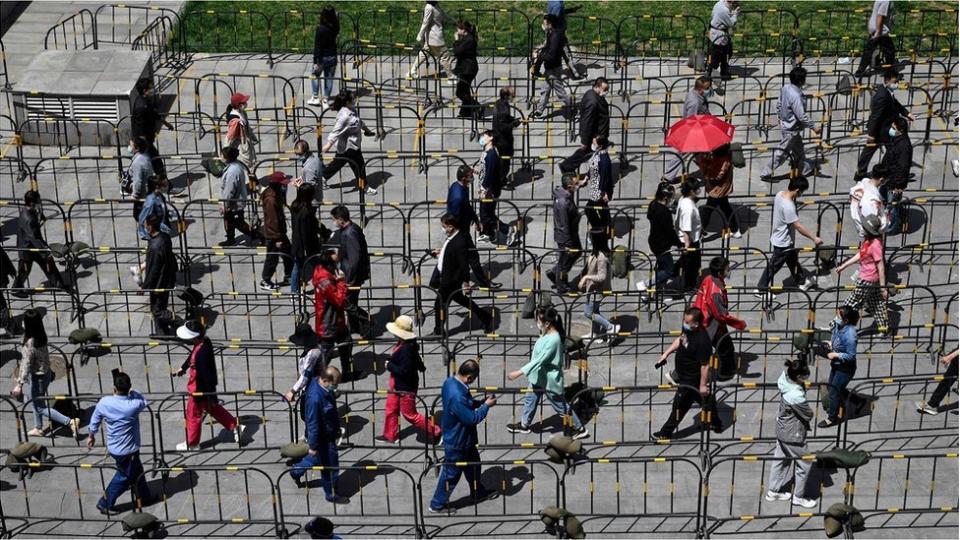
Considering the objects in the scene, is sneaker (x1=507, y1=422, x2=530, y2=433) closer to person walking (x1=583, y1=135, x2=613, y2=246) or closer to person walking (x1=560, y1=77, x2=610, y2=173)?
person walking (x1=583, y1=135, x2=613, y2=246)

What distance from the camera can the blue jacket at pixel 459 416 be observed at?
63.2 feet

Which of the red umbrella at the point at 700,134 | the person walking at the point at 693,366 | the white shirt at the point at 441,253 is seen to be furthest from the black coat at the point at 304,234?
the person walking at the point at 693,366

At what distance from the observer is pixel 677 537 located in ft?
63.7

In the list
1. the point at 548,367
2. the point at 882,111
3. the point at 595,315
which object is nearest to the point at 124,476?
the point at 548,367

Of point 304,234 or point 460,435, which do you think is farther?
point 304,234

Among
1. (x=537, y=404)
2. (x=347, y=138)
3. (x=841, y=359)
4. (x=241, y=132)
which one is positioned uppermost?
(x=241, y=132)

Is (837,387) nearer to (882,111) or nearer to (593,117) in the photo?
(882,111)

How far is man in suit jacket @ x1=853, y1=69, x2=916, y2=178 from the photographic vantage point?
25.8 meters

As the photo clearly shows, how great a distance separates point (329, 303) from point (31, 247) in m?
4.89

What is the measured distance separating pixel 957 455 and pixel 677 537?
3.38 metres

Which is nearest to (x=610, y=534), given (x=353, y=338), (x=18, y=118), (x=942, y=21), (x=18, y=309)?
(x=353, y=338)

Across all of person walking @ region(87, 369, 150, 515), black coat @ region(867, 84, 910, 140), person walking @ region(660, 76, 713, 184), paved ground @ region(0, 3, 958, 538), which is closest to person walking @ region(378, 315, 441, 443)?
paved ground @ region(0, 3, 958, 538)

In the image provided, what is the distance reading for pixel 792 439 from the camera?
19.5m

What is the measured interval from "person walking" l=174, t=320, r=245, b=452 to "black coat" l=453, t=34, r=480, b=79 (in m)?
9.46
